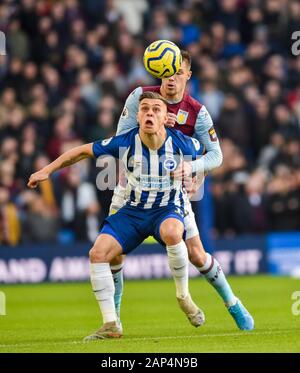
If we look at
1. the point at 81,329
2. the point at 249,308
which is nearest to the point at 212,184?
the point at 249,308

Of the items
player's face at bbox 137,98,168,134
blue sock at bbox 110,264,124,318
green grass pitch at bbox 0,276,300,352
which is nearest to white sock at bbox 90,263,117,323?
green grass pitch at bbox 0,276,300,352

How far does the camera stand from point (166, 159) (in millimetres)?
11766

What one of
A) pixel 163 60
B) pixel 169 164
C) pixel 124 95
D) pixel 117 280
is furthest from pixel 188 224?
pixel 124 95

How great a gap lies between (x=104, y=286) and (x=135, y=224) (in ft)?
2.43

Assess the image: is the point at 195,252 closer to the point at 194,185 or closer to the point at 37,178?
the point at 194,185

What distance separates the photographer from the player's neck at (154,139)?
38.3ft

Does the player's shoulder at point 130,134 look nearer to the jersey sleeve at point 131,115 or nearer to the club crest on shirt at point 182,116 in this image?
the jersey sleeve at point 131,115

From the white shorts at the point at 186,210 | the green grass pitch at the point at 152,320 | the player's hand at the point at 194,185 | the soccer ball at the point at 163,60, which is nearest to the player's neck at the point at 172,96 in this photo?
the soccer ball at the point at 163,60

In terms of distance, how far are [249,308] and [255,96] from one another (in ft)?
29.5

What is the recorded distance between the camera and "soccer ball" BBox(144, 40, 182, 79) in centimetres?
1179

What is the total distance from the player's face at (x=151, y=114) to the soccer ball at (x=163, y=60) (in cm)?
48

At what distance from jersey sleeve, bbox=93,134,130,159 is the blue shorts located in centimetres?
62
